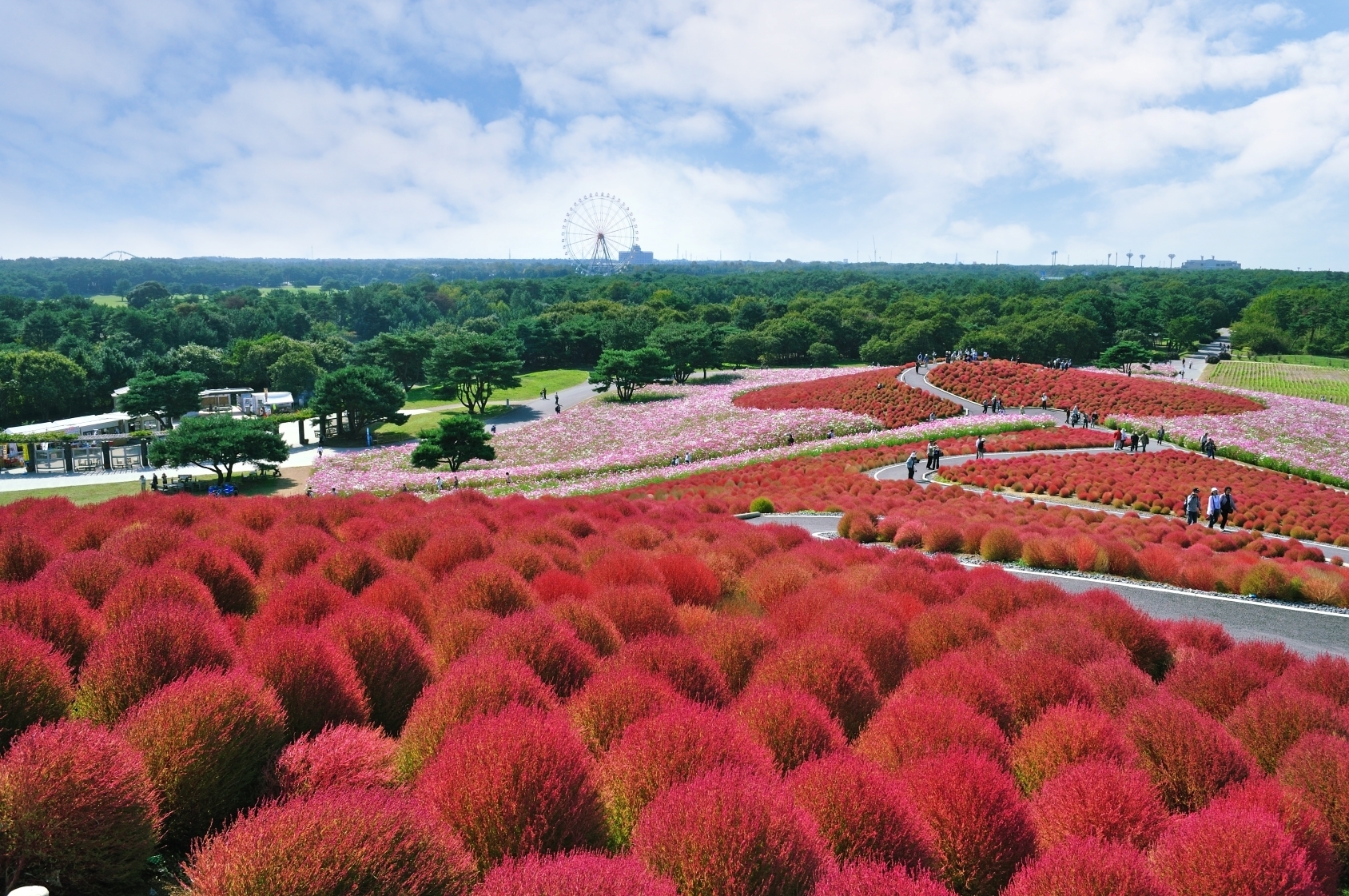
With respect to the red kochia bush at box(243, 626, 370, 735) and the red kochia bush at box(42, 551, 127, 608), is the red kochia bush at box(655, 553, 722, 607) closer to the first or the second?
the red kochia bush at box(243, 626, 370, 735)

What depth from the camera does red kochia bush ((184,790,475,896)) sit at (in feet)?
10.7

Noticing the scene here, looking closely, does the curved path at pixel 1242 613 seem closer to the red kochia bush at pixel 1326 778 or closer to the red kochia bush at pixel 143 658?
the red kochia bush at pixel 1326 778

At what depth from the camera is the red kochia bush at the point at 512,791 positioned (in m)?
4.13

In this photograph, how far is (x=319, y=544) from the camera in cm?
976

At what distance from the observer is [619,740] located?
5.39 metres

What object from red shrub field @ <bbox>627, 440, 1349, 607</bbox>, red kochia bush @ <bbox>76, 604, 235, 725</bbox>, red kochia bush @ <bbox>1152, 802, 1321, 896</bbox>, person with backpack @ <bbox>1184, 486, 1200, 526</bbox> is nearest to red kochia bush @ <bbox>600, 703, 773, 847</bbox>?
red kochia bush @ <bbox>1152, 802, 1321, 896</bbox>

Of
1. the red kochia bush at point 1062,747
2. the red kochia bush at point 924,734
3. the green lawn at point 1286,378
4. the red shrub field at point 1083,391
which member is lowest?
the green lawn at point 1286,378

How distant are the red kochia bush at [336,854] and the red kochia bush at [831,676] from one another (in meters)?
3.31

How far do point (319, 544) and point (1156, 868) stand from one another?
8.96m

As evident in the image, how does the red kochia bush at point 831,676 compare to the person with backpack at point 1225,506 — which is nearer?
the red kochia bush at point 831,676

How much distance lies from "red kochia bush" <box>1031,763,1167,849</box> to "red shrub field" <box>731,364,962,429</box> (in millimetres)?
43563

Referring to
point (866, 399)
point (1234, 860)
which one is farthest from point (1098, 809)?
point (866, 399)

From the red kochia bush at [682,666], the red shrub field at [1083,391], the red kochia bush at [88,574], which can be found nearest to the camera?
the red kochia bush at [682,666]

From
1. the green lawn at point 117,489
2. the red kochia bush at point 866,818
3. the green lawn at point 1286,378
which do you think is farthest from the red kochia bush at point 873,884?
the green lawn at point 1286,378
